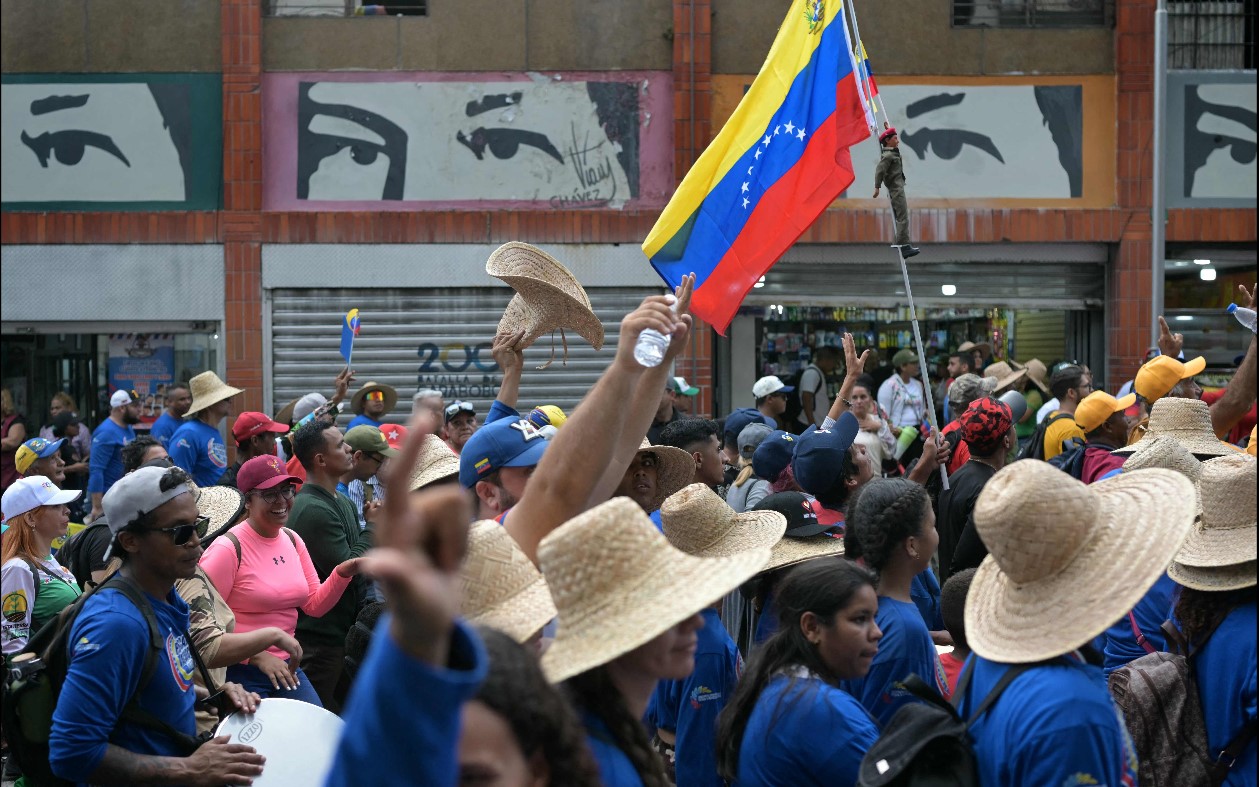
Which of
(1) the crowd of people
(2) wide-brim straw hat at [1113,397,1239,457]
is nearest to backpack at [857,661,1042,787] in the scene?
(1) the crowd of people

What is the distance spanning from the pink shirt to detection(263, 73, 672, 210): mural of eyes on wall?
378 inches

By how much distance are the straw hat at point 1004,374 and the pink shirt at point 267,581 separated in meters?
8.82

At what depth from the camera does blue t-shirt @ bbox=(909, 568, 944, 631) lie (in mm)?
5289

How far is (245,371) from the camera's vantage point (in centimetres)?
1504

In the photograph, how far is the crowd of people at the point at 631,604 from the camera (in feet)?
7.30

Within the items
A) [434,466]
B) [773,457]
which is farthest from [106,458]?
[773,457]

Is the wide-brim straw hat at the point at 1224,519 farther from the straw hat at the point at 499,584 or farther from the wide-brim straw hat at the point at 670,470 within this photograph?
the wide-brim straw hat at the point at 670,470

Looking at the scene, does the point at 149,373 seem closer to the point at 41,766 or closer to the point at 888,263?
the point at 888,263

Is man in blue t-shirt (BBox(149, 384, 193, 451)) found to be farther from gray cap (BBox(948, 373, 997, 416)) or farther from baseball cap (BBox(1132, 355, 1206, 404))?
baseball cap (BBox(1132, 355, 1206, 404))

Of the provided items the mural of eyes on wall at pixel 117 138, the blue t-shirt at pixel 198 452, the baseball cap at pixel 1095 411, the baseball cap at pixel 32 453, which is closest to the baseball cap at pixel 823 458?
the baseball cap at pixel 1095 411

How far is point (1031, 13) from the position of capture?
15.4 m

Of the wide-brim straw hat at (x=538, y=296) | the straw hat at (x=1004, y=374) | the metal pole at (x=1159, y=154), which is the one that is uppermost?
the metal pole at (x=1159, y=154)

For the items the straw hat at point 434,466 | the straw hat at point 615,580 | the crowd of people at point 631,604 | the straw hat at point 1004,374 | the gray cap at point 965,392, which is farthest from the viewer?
the straw hat at point 1004,374

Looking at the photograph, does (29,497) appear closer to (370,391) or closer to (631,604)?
(631,604)
